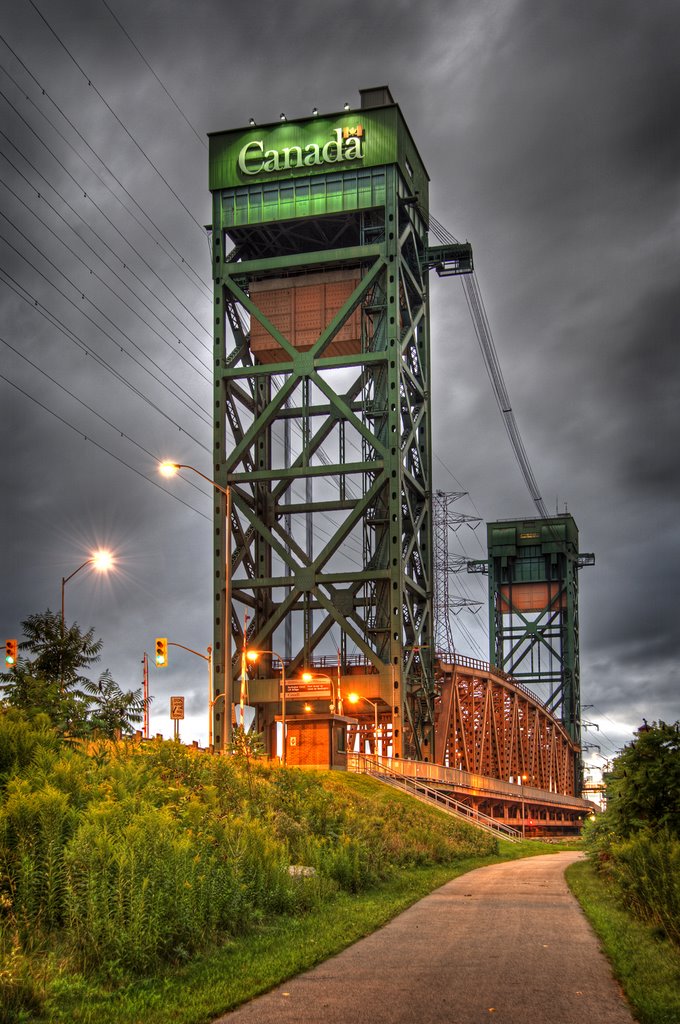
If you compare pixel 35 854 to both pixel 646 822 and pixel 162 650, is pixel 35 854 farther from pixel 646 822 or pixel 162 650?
pixel 162 650

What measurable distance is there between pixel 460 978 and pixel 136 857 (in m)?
4.32

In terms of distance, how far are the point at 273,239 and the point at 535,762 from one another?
72532 mm

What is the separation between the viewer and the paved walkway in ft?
40.0

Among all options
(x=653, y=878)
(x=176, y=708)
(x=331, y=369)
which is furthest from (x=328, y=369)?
(x=653, y=878)

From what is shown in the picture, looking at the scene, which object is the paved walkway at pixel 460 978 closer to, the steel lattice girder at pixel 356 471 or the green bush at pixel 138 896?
the green bush at pixel 138 896

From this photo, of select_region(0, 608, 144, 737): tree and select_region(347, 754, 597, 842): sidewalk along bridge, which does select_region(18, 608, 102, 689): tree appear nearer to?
select_region(0, 608, 144, 737): tree

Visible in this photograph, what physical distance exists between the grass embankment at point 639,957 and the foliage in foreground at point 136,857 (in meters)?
4.92

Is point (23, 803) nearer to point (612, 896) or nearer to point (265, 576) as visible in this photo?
point (612, 896)

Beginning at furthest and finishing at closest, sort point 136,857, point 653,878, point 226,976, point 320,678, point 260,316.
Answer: point 260,316
point 320,678
point 653,878
point 136,857
point 226,976

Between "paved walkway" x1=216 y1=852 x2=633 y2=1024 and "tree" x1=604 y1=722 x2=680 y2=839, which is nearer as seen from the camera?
"paved walkway" x1=216 y1=852 x2=633 y2=1024

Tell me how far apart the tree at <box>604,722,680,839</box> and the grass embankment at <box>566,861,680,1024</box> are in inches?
57.5


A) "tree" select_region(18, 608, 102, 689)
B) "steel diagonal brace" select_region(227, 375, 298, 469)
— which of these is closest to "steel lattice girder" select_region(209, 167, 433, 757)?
"steel diagonal brace" select_region(227, 375, 298, 469)

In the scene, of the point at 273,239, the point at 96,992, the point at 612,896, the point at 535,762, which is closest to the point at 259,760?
the point at 612,896

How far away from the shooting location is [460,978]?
14.1 meters
